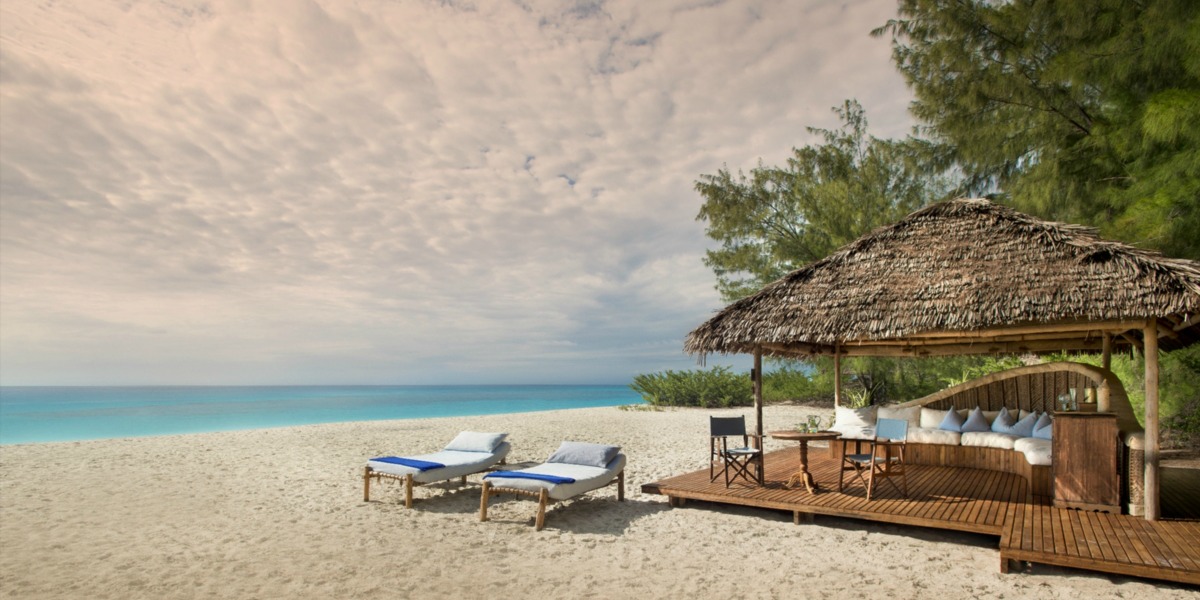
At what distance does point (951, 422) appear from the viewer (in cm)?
778

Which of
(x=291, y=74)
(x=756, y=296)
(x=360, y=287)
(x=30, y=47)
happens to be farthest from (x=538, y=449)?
(x=360, y=287)

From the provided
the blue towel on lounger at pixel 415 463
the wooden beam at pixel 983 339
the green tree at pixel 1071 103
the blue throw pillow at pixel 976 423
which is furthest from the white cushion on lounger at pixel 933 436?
the blue towel on lounger at pixel 415 463

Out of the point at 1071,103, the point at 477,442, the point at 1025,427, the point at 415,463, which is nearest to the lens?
the point at 415,463

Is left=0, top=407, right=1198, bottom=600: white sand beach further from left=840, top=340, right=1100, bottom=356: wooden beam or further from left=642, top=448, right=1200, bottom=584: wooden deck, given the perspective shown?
left=840, top=340, right=1100, bottom=356: wooden beam

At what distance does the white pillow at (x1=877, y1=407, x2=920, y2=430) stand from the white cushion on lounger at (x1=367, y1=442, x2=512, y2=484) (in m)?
4.97

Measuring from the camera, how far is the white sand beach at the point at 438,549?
383 cm

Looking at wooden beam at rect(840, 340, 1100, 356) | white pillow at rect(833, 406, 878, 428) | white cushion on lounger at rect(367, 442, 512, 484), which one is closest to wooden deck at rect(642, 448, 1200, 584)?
white pillow at rect(833, 406, 878, 428)

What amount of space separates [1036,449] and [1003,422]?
1.27m

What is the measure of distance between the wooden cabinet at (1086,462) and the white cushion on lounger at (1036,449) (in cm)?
103

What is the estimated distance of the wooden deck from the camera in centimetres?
389

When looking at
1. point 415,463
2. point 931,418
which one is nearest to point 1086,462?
point 931,418

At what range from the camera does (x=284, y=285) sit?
23.3 m

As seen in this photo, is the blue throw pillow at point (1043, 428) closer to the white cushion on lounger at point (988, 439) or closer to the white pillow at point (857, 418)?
the white cushion on lounger at point (988, 439)

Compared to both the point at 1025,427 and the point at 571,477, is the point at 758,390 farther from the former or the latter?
the point at 1025,427
